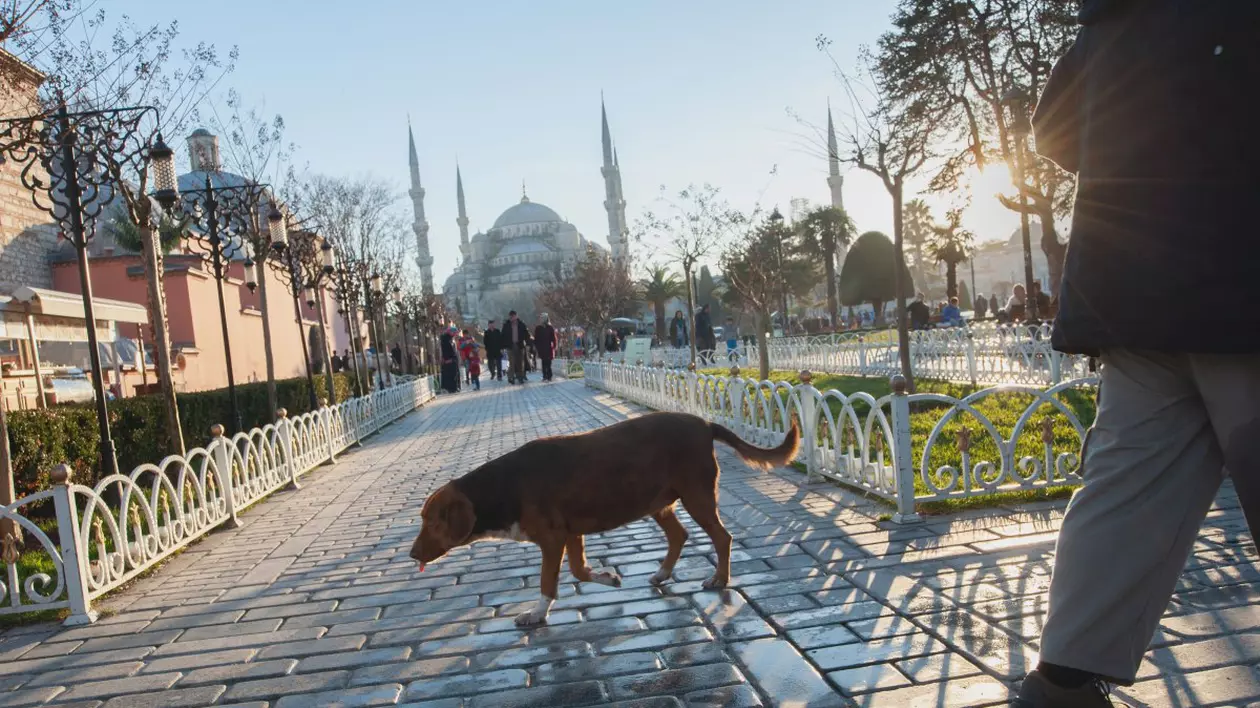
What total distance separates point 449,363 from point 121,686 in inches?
1006

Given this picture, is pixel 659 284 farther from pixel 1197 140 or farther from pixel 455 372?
pixel 1197 140

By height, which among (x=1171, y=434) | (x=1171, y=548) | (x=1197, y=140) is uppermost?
(x=1197, y=140)

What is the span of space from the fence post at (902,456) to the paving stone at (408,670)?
2805 millimetres

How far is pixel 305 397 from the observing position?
17578 mm

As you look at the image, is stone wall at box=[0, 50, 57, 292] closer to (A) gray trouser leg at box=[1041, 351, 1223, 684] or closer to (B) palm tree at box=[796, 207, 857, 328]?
(A) gray trouser leg at box=[1041, 351, 1223, 684]

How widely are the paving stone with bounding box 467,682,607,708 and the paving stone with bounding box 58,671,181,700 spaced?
4.44 feet

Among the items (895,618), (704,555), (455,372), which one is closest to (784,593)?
(895,618)

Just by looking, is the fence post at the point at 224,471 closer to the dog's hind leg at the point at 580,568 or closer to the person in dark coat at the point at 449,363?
the dog's hind leg at the point at 580,568

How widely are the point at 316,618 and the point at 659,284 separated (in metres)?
49.9

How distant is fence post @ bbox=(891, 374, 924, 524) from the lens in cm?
Result: 541

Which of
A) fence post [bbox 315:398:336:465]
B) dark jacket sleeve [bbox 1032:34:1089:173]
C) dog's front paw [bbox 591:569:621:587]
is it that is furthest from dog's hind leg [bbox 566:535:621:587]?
fence post [bbox 315:398:336:465]

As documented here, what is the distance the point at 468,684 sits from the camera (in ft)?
10.9

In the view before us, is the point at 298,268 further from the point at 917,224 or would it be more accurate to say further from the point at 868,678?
the point at 917,224

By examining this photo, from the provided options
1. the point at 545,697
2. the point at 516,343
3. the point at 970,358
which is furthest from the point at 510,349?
the point at 545,697
